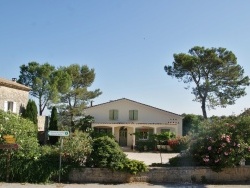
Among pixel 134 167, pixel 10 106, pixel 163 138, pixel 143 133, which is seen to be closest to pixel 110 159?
pixel 134 167

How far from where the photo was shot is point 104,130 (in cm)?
3956

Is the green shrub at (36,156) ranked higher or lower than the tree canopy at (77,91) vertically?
lower

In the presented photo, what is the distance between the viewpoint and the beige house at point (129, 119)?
3838 cm

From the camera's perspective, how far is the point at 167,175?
13.4 meters

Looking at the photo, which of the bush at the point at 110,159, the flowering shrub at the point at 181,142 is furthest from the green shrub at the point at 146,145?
the bush at the point at 110,159

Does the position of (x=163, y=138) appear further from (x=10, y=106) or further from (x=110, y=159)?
(x=110, y=159)

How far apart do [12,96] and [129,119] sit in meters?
15.9

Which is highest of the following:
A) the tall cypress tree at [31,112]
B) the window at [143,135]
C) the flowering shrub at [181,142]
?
the tall cypress tree at [31,112]

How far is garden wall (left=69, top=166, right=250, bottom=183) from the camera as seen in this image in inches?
520

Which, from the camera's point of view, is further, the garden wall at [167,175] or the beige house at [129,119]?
the beige house at [129,119]

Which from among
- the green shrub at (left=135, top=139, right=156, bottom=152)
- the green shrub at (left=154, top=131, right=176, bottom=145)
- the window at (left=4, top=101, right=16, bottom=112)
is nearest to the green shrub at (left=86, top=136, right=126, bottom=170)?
the window at (left=4, top=101, right=16, bottom=112)

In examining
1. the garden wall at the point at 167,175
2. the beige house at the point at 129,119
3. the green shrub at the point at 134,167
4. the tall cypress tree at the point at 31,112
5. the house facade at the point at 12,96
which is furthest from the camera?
the beige house at the point at 129,119

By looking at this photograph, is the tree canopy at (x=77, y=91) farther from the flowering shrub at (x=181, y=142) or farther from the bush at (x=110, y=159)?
the bush at (x=110, y=159)

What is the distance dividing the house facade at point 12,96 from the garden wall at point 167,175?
1447cm
